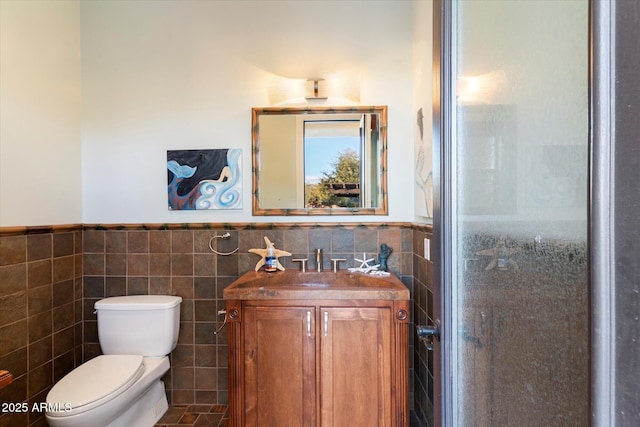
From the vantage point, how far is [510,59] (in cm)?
60

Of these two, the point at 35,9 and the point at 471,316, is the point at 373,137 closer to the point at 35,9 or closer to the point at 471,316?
the point at 471,316

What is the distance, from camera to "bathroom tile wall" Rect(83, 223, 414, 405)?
197 cm

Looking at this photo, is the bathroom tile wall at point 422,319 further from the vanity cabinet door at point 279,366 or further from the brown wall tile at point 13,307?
the brown wall tile at point 13,307

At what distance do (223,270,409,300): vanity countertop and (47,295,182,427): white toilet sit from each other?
590 mm

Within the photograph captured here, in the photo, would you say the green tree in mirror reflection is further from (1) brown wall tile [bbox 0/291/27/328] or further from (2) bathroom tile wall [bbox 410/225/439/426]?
(1) brown wall tile [bbox 0/291/27/328]

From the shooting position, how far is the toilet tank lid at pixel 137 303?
179 centimetres

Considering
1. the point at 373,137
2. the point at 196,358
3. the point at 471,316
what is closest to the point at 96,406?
the point at 196,358

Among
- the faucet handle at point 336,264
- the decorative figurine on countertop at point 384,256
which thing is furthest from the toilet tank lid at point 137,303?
the decorative figurine on countertop at point 384,256

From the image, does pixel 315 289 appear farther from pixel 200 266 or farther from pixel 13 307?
pixel 13 307

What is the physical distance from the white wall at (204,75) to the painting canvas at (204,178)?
2.2 inches

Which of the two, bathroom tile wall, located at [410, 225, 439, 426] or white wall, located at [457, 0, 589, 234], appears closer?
white wall, located at [457, 0, 589, 234]

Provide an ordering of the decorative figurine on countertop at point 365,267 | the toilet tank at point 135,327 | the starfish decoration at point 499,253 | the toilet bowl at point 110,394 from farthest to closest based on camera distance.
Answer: the decorative figurine on countertop at point 365,267
the toilet tank at point 135,327
the toilet bowl at point 110,394
the starfish decoration at point 499,253

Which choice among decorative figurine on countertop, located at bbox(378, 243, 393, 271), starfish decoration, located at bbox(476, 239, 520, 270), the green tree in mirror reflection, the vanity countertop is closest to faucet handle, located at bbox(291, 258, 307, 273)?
the vanity countertop

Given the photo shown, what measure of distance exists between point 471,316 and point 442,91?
58 centimetres
